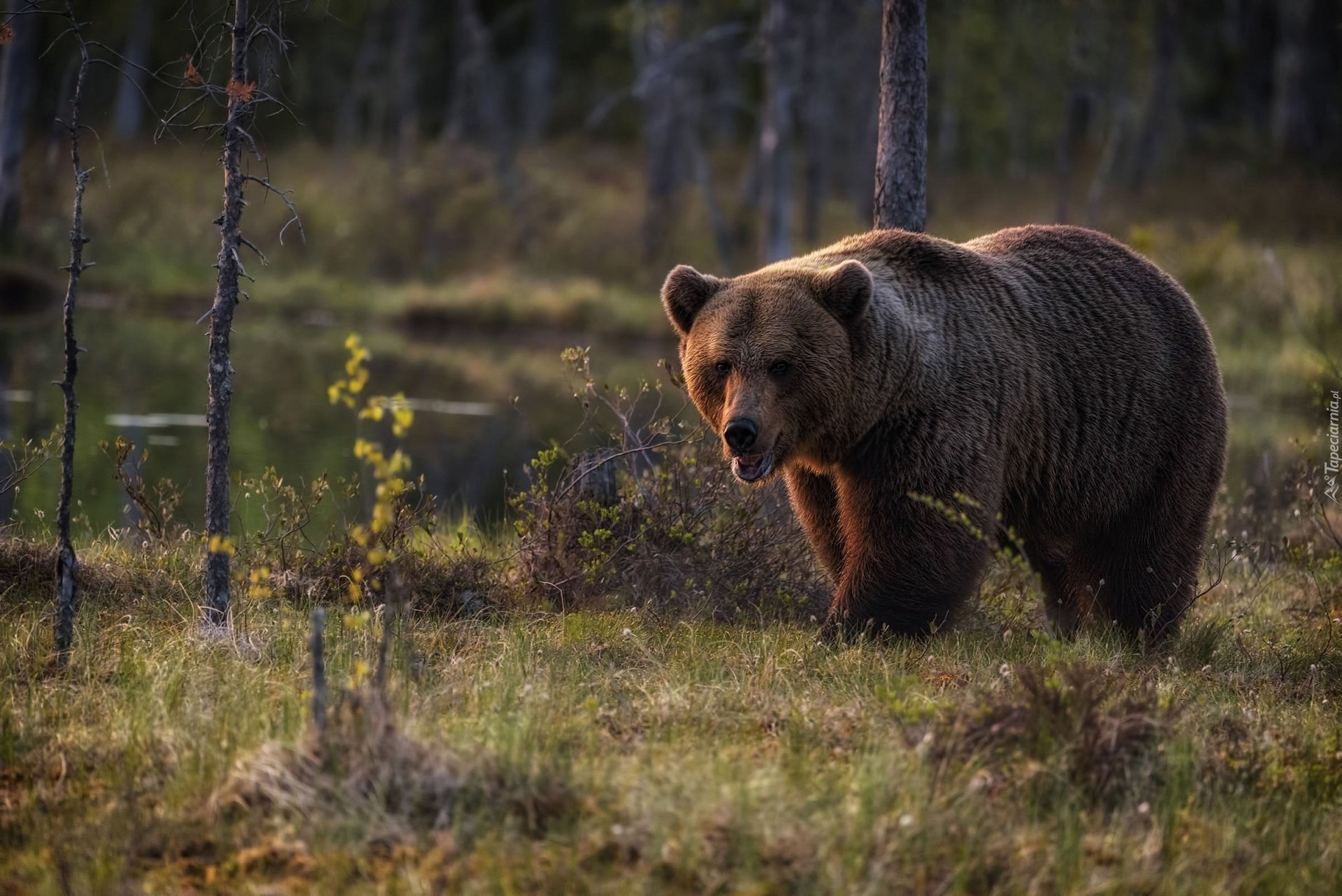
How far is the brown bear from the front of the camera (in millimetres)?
6223

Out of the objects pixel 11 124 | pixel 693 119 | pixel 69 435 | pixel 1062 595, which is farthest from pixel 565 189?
pixel 69 435

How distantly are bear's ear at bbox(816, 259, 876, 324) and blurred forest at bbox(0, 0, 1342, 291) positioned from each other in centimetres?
1846

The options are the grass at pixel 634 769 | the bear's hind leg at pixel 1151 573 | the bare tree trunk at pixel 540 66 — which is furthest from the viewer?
the bare tree trunk at pixel 540 66

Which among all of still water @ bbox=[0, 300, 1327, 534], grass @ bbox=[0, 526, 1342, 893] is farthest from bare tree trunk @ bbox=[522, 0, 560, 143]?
grass @ bbox=[0, 526, 1342, 893]

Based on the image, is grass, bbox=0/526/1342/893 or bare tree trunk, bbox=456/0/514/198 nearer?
grass, bbox=0/526/1342/893

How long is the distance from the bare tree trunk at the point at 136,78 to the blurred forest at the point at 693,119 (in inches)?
6.9

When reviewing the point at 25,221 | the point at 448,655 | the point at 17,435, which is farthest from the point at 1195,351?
the point at 25,221

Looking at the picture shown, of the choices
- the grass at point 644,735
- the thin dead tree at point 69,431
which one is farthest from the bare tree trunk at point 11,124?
the thin dead tree at point 69,431

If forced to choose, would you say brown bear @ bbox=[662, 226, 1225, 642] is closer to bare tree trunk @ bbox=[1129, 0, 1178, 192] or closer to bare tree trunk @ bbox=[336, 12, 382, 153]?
bare tree trunk @ bbox=[1129, 0, 1178, 192]

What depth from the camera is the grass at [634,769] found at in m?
3.92

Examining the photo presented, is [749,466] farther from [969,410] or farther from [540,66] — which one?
[540,66]

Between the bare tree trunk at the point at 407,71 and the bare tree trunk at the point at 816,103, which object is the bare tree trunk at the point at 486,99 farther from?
the bare tree trunk at the point at 816,103

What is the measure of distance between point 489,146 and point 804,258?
35521 millimetres

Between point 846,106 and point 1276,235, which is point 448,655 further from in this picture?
point 846,106
